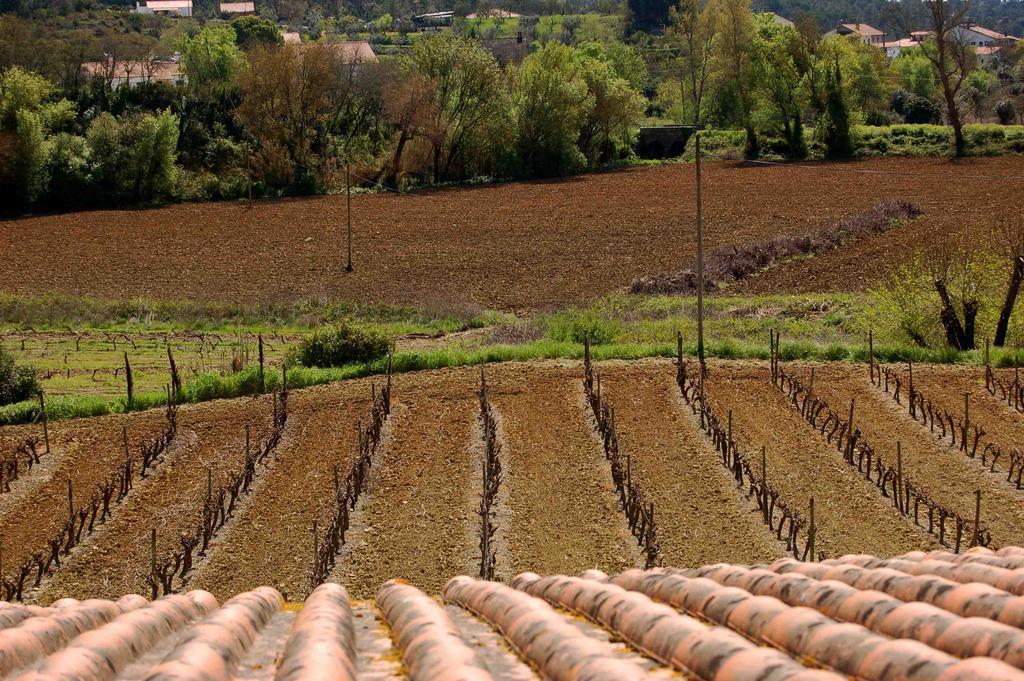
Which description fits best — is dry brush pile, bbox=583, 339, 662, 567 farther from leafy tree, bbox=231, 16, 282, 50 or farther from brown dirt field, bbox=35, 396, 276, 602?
leafy tree, bbox=231, 16, 282, 50

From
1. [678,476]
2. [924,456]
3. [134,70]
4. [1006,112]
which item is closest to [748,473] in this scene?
[678,476]

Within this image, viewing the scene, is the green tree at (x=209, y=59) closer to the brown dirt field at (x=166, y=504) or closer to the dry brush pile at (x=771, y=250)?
the dry brush pile at (x=771, y=250)

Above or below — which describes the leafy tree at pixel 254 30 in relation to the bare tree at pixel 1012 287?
above

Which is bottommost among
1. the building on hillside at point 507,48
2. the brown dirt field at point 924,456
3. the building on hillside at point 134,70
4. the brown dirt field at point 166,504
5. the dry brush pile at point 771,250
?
the brown dirt field at point 166,504

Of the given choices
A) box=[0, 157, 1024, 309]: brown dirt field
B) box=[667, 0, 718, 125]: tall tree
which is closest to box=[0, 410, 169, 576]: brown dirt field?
box=[0, 157, 1024, 309]: brown dirt field

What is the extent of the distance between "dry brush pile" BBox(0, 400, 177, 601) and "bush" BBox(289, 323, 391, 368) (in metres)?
5.04

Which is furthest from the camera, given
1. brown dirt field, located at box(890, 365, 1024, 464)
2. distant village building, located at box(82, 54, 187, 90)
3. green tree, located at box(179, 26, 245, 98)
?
green tree, located at box(179, 26, 245, 98)

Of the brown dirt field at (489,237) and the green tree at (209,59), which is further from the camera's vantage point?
the green tree at (209,59)

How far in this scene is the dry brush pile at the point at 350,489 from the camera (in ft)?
56.3

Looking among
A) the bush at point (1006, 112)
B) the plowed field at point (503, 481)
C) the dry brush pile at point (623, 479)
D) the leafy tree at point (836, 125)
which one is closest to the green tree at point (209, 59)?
the leafy tree at point (836, 125)

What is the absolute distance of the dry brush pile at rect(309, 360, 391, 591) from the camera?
1716 cm

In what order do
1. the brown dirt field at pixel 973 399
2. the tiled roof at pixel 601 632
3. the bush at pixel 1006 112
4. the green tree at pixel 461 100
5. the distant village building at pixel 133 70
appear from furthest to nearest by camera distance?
the distant village building at pixel 133 70 < the bush at pixel 1006 112 < the green tree at pixel 461 100 < the brown dirt field at pixel 973 399 < the tiled roof at pixel 601 632

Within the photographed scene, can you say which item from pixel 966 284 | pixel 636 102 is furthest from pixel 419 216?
pixel 966 284

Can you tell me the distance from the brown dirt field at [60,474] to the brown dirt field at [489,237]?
1672 centimetres
